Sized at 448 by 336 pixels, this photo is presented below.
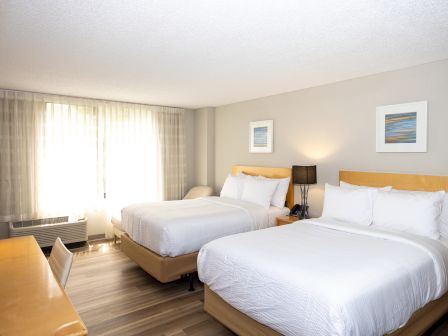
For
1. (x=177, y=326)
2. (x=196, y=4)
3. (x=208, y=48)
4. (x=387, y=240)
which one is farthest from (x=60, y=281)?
(x=387, y=240)

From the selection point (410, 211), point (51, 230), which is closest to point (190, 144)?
point (51, 230)

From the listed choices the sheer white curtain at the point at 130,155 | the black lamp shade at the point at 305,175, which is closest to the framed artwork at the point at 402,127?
the black lamp shade at the point at 305,175

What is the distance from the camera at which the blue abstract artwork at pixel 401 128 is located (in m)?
3.03

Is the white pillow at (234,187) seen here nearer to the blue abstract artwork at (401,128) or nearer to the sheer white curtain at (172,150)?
the sheer white curtain at (172,150)

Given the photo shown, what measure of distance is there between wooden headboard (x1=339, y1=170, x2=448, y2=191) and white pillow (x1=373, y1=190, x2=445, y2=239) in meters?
0.28

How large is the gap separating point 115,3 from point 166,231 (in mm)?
2081

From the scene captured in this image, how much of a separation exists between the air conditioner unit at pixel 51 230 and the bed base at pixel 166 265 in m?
1.61

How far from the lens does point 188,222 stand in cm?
323

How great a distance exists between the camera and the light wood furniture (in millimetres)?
1585

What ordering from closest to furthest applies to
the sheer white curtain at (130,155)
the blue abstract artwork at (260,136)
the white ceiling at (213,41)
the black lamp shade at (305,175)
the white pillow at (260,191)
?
the white ceiling at (213,41) → the black lamp shade at (305,175) → the white pillow at (260,191) → the blue abstract artwork at (260,136) → the sheer white curtain at (130,155)

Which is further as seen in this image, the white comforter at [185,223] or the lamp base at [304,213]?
the lamp base at [304,213]

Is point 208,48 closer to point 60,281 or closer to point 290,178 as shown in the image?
point 60,281

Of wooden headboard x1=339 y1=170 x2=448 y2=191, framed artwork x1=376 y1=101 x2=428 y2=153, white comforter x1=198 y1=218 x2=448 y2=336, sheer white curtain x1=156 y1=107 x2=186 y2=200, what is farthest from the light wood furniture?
sheer white curtain x1=156 y1=107 x2=186 y2=200

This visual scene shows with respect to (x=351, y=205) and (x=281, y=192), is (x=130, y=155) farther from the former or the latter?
(x=351, y=205)
